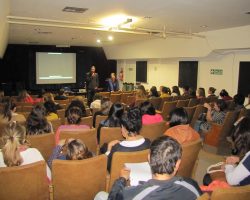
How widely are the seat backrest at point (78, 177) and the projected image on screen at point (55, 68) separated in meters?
13.5

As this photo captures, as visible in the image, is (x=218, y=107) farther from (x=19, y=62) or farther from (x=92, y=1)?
(x=19, y=62)

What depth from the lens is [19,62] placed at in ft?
49.2

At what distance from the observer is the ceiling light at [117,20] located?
21.2ft

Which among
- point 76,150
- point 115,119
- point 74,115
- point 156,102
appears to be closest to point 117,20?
point 156,102

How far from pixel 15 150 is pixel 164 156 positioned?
4.82 ft

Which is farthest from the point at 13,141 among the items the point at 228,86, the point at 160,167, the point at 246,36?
the point at 228,86

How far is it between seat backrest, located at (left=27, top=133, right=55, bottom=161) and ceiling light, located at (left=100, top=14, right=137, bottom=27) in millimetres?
3987

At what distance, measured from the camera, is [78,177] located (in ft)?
7.58

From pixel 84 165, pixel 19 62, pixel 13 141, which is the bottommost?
pixel 84 165

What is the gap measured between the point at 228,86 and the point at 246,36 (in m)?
2.10

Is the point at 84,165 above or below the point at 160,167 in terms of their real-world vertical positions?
below

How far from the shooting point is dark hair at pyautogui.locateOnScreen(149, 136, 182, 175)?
1627 millimetres

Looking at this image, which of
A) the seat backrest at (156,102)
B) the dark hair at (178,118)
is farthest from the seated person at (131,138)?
the seat backrest at (156,102)

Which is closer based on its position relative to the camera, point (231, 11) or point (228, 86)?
point (231, 11)
